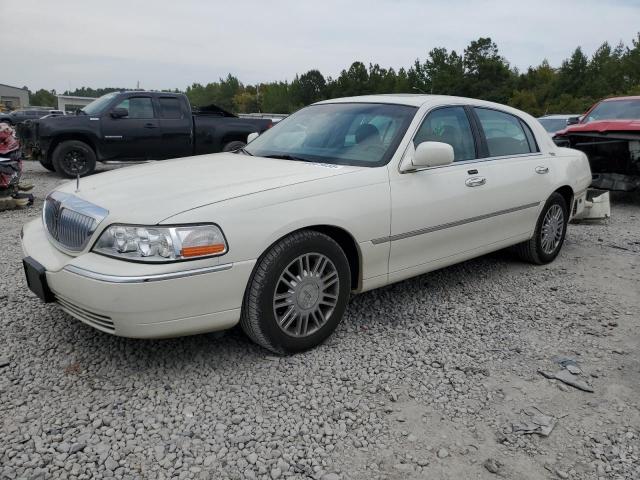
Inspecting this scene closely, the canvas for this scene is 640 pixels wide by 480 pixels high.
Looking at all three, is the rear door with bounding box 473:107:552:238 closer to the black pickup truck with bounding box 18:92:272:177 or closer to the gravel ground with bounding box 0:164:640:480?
the gravel ground with bounding box 0:164:640:480

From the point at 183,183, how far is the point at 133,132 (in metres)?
8.73

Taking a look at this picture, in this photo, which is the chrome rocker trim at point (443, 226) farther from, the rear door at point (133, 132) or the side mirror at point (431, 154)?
the rear door at point (133, 132)

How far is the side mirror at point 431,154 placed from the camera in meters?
3.40

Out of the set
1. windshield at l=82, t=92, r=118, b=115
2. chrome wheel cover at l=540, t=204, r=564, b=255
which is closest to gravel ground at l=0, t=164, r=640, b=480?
chrome wheel cover at l=540, t=204, r=564, b=255

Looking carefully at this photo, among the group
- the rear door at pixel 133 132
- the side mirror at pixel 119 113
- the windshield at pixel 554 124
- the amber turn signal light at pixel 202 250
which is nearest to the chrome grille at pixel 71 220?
the amber turn signal light at pixel 202 250

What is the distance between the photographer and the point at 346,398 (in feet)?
8.98

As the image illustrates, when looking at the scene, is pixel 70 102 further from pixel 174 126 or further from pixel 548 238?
pixel 548 238

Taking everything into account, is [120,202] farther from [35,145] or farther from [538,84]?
[538,84]

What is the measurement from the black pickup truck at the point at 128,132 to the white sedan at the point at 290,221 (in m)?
7.55

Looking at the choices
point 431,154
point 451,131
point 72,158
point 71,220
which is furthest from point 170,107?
point 431,154

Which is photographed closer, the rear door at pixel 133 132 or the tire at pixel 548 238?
the tire at pixel 548 238

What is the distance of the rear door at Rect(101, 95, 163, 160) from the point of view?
10859 mm

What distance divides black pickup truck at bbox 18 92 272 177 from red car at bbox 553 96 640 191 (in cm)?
689

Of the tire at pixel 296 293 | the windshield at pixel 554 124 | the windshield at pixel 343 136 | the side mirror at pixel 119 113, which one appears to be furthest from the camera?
the windshield at pixel 554 124
